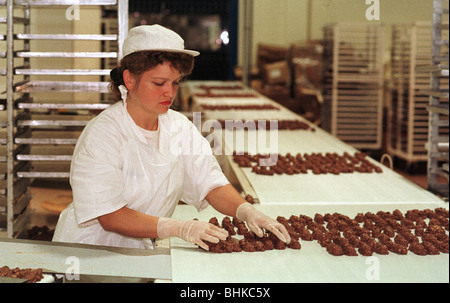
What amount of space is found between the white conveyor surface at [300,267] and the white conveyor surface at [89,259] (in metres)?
0.06

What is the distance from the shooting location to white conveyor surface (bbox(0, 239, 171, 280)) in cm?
178

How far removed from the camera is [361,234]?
2.13 m

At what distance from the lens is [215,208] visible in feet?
7.48

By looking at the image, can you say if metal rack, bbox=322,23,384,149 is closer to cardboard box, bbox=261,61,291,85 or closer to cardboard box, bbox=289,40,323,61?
cardboard box, bbox=261,61,291,85

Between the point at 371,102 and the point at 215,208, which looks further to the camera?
the point at 371,102

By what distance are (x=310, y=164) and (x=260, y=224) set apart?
5.56 feet

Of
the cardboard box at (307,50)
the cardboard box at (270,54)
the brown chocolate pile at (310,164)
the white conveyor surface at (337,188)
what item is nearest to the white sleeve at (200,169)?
the white conveyor surface at (337,188)

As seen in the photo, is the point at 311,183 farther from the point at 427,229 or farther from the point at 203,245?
the point at 203,245

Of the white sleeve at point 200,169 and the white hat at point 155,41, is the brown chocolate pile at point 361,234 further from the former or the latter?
the white hat at point 155,41

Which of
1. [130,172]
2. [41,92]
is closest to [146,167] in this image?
[130,172]

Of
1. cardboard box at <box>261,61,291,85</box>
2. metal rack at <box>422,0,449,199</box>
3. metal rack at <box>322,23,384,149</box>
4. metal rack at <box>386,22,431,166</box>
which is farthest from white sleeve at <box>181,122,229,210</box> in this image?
cardboard box at <box>261,61,291,85</box>

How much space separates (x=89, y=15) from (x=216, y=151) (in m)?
1.13

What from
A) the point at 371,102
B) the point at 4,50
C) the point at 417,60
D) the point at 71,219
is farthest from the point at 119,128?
the point at 371,102

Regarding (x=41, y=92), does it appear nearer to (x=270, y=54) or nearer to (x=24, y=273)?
(x=24, y=273)
